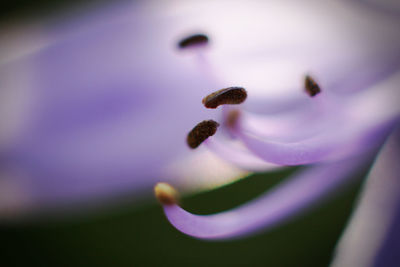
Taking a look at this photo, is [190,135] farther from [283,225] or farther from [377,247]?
[283,225]

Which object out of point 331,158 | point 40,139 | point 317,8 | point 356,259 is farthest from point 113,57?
point 356,259

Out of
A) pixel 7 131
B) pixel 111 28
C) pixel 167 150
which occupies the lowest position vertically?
pixel 167 150

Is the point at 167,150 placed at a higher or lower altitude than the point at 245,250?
higher

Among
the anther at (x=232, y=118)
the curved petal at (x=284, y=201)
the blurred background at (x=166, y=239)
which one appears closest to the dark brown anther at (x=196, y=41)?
the anther at (x=232, y=118)

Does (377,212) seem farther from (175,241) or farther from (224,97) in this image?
(175,241)

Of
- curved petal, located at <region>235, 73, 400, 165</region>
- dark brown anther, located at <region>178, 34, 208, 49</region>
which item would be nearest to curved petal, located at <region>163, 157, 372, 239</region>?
→ curved petal, located at <region>235, 73, 400, 165</region>

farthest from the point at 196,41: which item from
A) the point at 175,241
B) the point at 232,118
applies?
the point at 175,241

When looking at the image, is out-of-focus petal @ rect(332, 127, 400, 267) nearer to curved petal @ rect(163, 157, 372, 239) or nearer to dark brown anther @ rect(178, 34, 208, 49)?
curved petal @ rect(163, 157, 372, 239)
